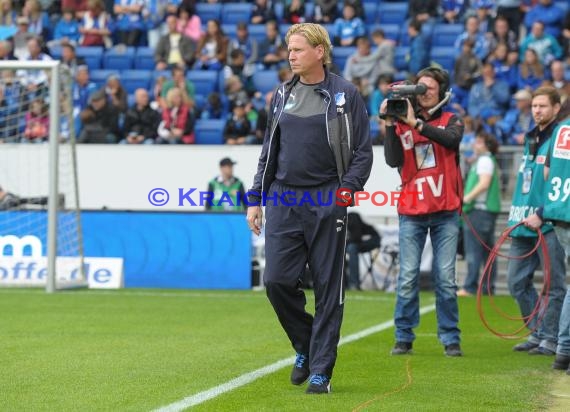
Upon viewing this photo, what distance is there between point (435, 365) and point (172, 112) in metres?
13.0

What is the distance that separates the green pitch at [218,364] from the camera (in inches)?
281

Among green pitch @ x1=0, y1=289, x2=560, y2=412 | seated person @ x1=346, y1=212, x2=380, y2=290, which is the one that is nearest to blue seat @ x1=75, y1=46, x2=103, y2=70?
seated person @ x1=346, y1=212, x2=380, y2=290

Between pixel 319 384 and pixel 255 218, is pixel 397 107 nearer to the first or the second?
pixel 255 218

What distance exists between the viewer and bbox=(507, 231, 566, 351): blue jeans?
1008cm

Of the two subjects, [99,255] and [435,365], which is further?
[99,255]

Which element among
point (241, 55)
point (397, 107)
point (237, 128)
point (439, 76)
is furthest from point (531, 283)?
point (241, 55)

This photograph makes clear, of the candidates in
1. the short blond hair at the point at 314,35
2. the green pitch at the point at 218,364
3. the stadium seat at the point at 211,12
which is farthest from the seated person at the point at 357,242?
the short blond hair at the point at 314,35

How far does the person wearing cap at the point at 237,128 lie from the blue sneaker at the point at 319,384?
13.7m

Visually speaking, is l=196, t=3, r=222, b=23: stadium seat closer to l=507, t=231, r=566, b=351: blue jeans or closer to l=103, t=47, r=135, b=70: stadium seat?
l=103, t=47, r=135, b=70: stadium seat

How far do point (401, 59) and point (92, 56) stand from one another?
21.0 feet

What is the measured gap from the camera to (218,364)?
29.1 feet

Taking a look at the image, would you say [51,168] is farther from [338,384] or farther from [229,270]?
[338,384]

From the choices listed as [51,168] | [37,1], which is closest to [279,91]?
[51,168]

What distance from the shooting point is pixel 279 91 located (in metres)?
7.70
